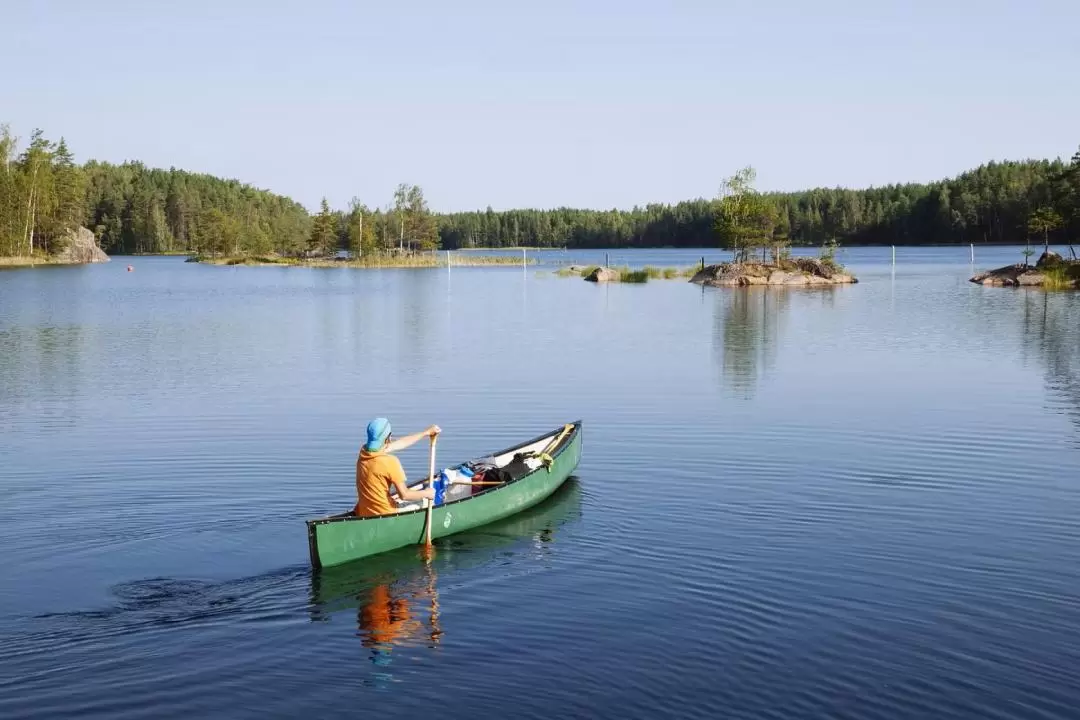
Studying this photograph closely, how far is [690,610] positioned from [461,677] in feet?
9.40

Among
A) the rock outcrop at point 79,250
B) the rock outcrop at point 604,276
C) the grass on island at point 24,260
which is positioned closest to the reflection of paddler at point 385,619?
the rock outcrop at point 604,276

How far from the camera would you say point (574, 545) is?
1480 centimetres

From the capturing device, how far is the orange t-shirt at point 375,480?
46.0 ft

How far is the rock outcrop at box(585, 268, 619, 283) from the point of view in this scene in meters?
86.8

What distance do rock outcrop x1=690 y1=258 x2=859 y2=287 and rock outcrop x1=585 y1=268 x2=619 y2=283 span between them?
722 cm

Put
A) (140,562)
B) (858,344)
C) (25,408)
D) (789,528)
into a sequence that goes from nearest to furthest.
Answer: (140,562)
(789,528)
(25,408)
(858,344)

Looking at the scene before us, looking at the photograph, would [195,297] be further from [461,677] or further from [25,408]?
[461,677]

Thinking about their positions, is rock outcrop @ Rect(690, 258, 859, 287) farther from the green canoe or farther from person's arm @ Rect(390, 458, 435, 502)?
person's arm @ Rect(390, 458, 435, 502)

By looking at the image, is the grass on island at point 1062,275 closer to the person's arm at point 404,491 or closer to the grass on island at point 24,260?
the person's arm at point 404,491

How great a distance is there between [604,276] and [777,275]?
48.0 ft

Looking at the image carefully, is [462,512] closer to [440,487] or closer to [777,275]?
[440,487]

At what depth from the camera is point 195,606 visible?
12172mm

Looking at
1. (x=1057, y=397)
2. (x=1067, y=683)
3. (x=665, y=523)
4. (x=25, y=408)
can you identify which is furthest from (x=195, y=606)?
(x=1057, y=397)

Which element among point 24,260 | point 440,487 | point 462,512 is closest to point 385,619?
point 462,512
